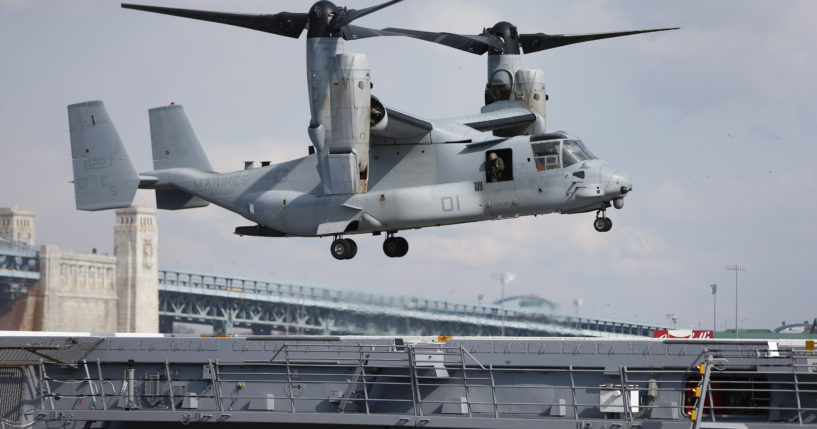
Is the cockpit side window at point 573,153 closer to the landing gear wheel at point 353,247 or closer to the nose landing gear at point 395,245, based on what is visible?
the nose landing gear at point 395,245

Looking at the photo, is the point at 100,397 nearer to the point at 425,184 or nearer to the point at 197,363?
the point at 197,363

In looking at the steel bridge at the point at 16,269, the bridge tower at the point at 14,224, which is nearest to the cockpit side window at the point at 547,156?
the steel bridge at the point at 16,269

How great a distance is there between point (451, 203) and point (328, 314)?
52164 millimetres

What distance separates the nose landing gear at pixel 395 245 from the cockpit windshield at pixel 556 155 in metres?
4.95

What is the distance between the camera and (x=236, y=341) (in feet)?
81.3

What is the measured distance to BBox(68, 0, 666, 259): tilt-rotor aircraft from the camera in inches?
1212

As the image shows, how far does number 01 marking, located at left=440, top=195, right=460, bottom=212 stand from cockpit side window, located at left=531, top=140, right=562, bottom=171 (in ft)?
7.44

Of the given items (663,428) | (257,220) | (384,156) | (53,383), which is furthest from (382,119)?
(663,428)

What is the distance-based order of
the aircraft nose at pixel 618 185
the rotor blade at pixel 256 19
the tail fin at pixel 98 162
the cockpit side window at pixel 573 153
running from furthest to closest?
the tail fin at pixel 98 162, the rotor blade at pixel 256 19, the cockpit side window at pixel 573 153, the aircraft nose at pixel 618 185

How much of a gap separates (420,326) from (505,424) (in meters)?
54.4

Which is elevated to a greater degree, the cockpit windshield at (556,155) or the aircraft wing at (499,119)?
the aircraft wing at (499,119)

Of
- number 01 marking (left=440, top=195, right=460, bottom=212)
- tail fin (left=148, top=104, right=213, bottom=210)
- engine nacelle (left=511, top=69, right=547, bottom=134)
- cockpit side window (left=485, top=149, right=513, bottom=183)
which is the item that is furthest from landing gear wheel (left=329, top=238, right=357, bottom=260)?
engine nacelle (left=511, top=69, right=547, bottom=134)

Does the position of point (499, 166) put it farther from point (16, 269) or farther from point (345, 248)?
point (16, 269)

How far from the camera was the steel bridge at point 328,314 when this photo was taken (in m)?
63.8
